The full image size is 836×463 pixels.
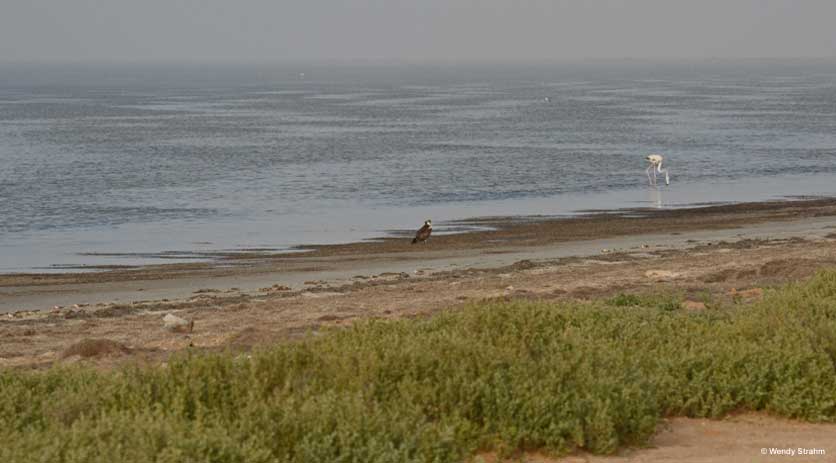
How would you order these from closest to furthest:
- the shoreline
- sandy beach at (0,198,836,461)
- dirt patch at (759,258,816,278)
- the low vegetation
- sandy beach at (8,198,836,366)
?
1. the low vegetation
2. sandy beach at (0,198,836,461)
3. sandy beach at (8,198,836,366)
4. dirt patch at (759,258,816,278)
5. the shoreline

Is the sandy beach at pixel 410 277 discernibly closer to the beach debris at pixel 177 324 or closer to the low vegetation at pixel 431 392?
the beach debris at pixel 177 324

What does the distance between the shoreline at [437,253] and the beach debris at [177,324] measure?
4.60m

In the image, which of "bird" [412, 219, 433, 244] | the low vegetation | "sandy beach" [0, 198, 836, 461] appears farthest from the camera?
"bird" [412, 219, 433, 244]

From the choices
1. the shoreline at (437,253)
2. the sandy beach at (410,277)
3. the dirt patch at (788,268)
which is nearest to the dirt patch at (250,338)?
the sandy beach at (410,277)

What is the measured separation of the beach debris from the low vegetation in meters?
5.00

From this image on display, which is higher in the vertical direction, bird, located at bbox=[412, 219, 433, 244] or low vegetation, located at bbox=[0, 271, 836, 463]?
low vegetation, located at bbox=[0, 271, 836, 463]

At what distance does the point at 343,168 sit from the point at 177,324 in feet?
100

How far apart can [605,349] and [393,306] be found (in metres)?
7.19

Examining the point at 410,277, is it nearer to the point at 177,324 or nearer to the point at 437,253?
the point at 437,253

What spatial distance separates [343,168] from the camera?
44.5 meters

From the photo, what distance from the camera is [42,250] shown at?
2647cm

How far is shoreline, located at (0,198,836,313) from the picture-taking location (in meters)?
20.5

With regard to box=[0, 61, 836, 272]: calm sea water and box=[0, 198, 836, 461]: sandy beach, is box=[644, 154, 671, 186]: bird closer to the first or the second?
box=[0, 61, 836, 272]: calm sea water

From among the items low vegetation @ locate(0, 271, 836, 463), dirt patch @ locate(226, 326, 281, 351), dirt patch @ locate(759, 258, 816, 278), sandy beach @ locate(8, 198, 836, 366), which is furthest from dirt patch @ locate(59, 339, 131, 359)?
dirt patch @ locate(759, 258, 816, 278)
